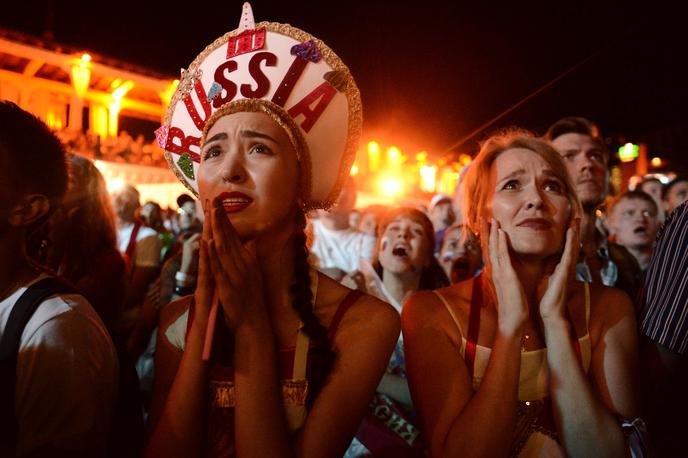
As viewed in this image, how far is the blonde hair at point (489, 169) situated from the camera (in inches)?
86.8

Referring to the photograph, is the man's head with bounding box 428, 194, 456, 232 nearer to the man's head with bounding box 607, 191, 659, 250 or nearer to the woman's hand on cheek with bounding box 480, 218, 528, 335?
the man's head with bounding box 607, 191, 659, 250

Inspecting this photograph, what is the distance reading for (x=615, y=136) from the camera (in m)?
19.4

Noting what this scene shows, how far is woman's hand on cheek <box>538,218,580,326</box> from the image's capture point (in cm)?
193

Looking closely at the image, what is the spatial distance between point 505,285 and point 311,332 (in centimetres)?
83

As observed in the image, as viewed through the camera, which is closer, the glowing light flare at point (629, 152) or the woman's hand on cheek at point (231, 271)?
the woman's hand on cheek at point (231, 271)

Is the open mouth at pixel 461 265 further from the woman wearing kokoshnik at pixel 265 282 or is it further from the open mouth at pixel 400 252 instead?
the woman wearing kokoshnik at pixel 265 282

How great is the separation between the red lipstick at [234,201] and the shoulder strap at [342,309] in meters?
0.56

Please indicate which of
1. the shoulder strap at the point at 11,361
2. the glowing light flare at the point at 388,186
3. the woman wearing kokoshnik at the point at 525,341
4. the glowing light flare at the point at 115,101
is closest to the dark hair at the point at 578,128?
the woman wearing kokoshnik at the point at 525,341

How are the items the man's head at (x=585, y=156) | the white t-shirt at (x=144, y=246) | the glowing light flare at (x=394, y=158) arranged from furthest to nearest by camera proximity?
the glowing light flare at (x=394, y=158) → the white t-shirt at (x=144, y=246) → the man's head at (x=585, y=156)

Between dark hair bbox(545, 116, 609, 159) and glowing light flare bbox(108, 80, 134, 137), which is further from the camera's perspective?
glowing light flare bbox(108, 80, 134, 137)

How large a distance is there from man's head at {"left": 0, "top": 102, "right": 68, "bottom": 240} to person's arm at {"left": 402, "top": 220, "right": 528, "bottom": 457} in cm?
159

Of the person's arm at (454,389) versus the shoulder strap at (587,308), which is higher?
the shoulder strap at (587,308)

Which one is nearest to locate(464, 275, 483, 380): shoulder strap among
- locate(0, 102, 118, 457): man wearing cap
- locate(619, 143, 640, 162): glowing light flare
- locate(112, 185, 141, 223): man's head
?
locate(0, 102, 118, 457): man wearing cap

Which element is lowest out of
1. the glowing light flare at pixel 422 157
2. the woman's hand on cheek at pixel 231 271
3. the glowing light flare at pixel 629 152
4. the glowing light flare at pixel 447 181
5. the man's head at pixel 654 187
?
the woman's hand on cheek at pixel 231 271
